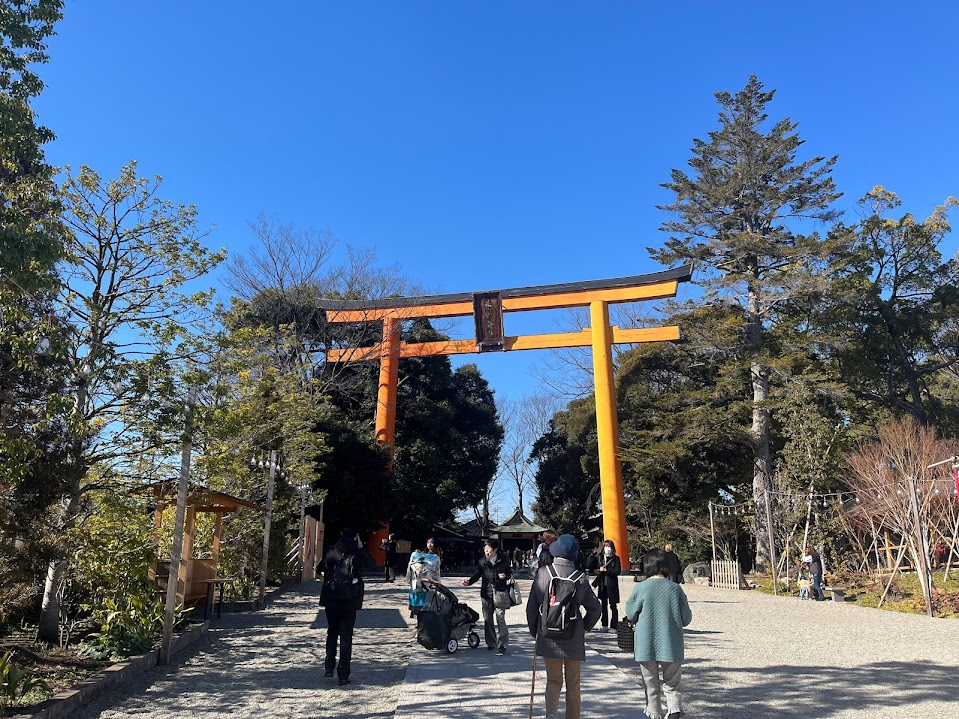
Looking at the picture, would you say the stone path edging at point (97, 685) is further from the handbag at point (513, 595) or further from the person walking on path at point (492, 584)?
the handbag at point (513, 595)

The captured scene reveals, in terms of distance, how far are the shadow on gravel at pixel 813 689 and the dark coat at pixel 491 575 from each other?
2.09 m

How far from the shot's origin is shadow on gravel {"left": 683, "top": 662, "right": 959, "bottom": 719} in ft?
17.9

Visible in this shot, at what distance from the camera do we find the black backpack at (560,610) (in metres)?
4.41

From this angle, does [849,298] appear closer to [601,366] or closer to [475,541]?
[601,366]

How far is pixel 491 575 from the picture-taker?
780 cm

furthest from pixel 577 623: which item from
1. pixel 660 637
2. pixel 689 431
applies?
pixel 689 431

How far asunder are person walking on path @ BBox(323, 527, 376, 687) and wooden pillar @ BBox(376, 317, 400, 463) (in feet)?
58.4

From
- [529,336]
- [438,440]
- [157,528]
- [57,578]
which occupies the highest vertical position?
[529,336]

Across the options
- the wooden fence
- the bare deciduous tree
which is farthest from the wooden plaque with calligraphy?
the bare deciduous tree

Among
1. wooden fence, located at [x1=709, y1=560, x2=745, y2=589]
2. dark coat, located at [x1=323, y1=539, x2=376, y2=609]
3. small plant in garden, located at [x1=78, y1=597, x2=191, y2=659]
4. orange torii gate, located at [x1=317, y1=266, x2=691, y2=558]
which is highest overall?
orange torii gate, located at [x1=317, y1=266, x2=691, y2=558]

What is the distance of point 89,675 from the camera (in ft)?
19.3

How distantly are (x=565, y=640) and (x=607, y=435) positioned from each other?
1838 cm

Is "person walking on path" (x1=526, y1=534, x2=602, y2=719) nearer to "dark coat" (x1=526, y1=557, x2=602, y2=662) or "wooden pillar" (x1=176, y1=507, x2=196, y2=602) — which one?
"dark coat" (x1=526, y1=557, x2=602, y2=662)

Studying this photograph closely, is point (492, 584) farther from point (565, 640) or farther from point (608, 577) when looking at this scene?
point (565, 640)
